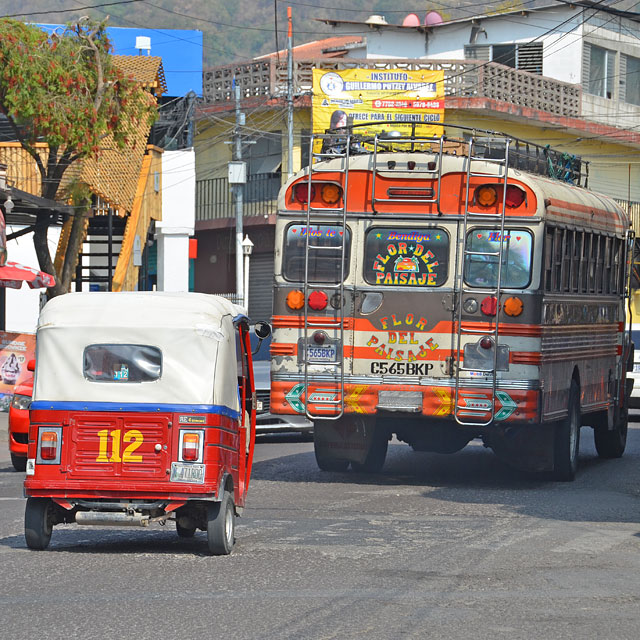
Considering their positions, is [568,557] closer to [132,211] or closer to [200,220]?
[132,211]

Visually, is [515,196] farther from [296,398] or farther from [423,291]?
[296,398]

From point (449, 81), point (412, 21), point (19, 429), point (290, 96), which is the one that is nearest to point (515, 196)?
point (19, 429)

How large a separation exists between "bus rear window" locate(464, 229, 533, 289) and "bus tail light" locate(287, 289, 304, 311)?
1889mm

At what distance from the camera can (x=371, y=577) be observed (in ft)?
31.5

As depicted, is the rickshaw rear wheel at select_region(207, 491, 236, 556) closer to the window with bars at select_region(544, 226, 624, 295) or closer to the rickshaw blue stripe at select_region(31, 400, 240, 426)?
the rickshaw blue stripe at select_region(31, 400, 240, 426)

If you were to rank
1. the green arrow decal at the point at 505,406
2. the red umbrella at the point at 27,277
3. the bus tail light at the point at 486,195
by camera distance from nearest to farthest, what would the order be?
the green arrow decal at the point at 505,406, the bus tail light at the point at 486,195, the red umbrella at the point at 27,277

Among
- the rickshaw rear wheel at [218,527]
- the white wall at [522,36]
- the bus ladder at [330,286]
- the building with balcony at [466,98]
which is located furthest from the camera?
the white wall at [522,36]

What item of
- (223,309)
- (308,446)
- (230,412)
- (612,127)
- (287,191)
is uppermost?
(612,127)

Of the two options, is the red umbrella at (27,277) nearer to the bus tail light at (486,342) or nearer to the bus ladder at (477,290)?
the bus ladder at (477,290)

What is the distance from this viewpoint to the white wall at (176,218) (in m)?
40.3

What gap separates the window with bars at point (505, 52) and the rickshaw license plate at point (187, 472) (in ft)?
114

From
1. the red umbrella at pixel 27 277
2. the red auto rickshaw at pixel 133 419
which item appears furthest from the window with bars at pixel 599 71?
the red auto rickshaw at pixel 133 419

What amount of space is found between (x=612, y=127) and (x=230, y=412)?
117 ft

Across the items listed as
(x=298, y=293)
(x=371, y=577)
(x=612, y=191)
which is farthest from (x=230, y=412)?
(x=612, y=191)
